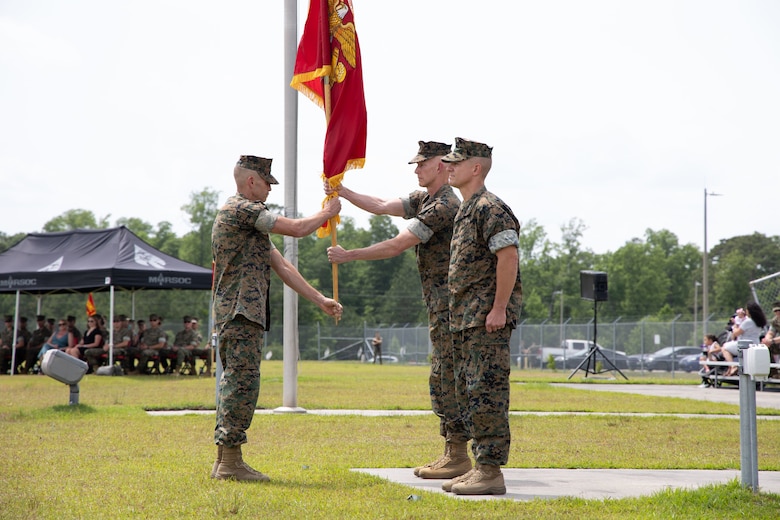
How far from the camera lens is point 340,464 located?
24.3 ft

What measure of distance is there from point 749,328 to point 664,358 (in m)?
17.7

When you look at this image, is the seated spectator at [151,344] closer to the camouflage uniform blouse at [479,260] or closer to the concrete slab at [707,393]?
the concrete slab at [707,393]

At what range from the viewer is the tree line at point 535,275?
82.2 metres

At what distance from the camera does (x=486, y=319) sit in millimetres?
5875

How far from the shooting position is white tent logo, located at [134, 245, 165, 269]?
23.1 metres

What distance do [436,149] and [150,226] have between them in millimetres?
97006

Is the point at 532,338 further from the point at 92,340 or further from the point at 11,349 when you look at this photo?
the point at 11,349

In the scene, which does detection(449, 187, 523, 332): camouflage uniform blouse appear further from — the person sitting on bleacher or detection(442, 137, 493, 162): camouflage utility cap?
the person sitting on bleacher

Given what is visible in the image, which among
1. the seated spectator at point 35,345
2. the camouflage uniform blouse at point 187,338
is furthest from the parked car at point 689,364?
the seated spectator at point 35,345

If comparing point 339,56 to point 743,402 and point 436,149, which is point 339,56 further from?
point 743,402

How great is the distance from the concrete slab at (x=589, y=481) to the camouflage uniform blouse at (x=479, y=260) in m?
1.14

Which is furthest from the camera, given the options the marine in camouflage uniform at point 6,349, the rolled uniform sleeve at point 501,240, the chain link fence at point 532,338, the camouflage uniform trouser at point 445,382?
the chain link fence at point 532,338

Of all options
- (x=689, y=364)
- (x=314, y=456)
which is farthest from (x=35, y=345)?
(x=689, y=364)

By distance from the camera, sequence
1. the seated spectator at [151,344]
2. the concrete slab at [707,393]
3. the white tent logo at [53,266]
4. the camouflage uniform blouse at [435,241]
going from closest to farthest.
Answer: the camouflage uniform blouse at [435,241] < the concrete slab at [707,393] < the white tent logo at [53,266] < the seated spectator at [151,344]
